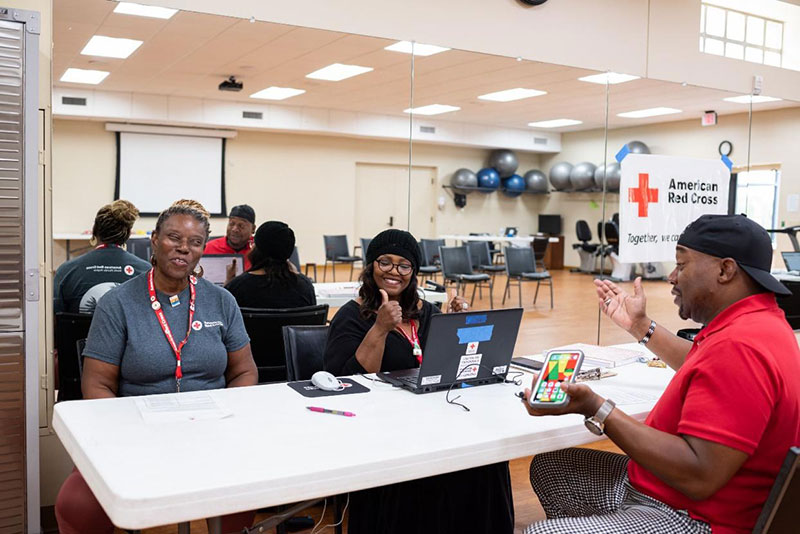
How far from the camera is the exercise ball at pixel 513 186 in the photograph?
7781 millimetres

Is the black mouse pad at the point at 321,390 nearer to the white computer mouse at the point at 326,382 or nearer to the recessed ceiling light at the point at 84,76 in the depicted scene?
the white computer mouse at the point at 326,382

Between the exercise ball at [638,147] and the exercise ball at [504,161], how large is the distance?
147 cm

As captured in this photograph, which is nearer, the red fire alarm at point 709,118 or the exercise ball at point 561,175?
the red fire alarm at point 709,118

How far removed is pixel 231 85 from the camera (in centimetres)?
554

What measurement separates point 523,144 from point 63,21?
4.48 m

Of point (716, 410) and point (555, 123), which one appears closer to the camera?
point (716, 410)

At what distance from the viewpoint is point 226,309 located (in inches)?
104

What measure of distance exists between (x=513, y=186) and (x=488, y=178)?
1.18 ft

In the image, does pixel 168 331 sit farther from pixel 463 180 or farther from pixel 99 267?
pixel 463 180

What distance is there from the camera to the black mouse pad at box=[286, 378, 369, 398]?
236 cm

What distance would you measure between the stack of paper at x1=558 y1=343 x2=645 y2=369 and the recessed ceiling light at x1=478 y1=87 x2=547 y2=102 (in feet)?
9.05

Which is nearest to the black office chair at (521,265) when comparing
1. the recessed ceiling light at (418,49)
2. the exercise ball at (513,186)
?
the exercise ball at (513,186)

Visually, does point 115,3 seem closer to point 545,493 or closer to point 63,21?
point 63,21

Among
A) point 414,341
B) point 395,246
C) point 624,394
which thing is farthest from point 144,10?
point 624,394
